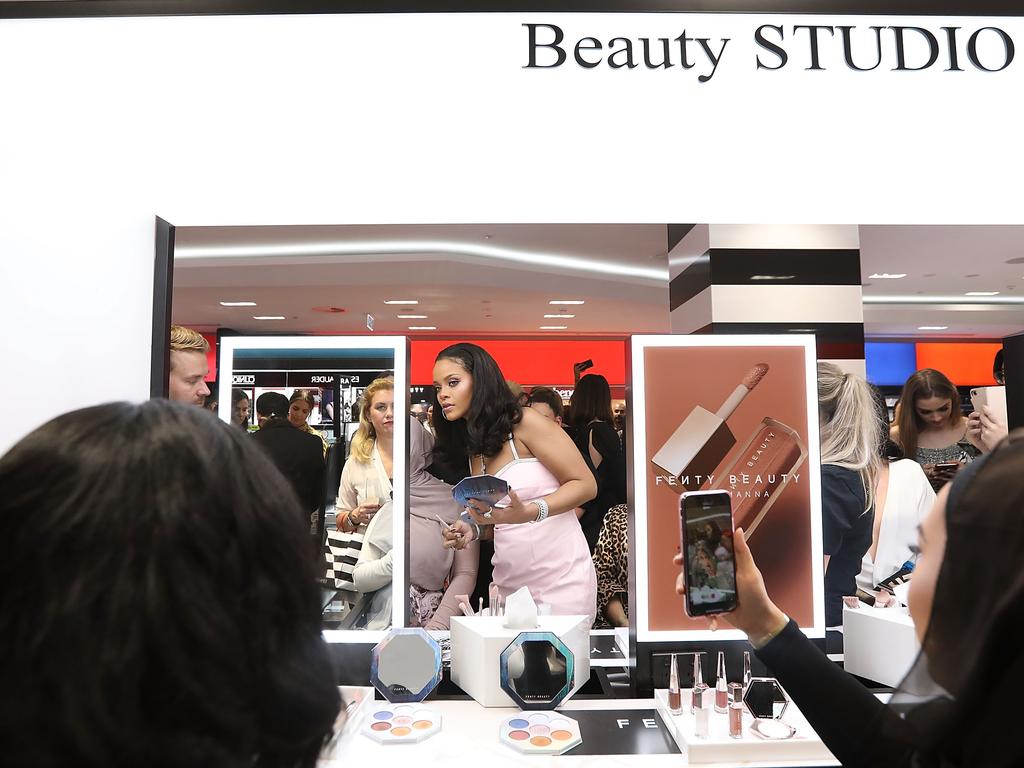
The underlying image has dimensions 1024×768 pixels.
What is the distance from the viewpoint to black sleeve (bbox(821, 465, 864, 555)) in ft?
6.76

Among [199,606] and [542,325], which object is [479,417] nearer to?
[199,606]

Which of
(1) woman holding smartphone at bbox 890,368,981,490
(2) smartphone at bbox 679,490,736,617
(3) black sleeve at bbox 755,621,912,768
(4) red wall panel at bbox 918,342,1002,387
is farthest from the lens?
(4) red wall panel at bbox 918,342,1002,387

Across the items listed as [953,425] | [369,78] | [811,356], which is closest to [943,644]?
[811,356]

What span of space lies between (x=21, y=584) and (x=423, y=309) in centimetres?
876

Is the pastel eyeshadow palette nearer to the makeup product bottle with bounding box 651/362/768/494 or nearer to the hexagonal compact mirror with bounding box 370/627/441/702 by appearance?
the hexagonal compact mirror with bounding box 370/627/441/702

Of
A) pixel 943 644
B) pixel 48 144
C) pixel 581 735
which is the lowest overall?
pixel 581 735

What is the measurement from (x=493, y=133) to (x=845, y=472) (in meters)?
1.36

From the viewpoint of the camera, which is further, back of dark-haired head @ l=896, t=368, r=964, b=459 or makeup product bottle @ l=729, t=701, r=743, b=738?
back of dark-haired head @ l=896, t=368, r=964, b=459

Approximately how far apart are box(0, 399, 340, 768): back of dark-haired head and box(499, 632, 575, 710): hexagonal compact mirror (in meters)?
1.02

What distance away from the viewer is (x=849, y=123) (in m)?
1.61

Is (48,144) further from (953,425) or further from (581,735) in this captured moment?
(953,425)

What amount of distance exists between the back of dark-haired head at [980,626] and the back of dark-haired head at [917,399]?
3.16 meters

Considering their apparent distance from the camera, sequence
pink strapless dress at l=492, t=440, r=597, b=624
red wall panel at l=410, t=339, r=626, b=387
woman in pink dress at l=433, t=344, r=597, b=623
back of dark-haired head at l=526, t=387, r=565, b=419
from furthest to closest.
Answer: red wall panel at l=410, t=339, r=626, b=387
back of dark-haired head at l=526, t=387, r=565, b=419
pink strapless dress at l=492, t=440, r=597, b=624
woman in pink dress at l=433, t=344, r=597, b=623

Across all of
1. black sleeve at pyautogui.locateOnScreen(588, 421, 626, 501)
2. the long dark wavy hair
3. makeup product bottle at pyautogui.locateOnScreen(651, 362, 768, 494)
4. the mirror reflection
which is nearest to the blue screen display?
the mirror reflection
